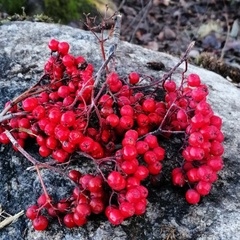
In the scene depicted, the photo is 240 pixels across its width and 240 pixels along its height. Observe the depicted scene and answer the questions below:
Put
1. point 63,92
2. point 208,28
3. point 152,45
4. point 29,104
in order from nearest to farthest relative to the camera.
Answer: point 29,104, point 63,92, point 152,45, point 208,28

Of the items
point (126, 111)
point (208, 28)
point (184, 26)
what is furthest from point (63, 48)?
point (184, 26)

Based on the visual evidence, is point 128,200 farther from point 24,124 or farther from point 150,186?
point 24,124

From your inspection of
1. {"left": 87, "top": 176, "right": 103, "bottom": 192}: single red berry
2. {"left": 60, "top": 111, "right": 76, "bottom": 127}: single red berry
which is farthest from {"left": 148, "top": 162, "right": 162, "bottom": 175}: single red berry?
{"left": 60, "top": 111, "right": 76, "bottom": 127}: single red berry

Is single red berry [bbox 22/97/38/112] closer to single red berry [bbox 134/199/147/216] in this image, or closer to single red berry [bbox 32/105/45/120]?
single red berry [bbox 32/105/45/120]

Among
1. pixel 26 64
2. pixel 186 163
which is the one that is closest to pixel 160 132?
pixel 186 163

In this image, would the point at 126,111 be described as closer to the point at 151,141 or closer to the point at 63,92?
the point at 151,141
